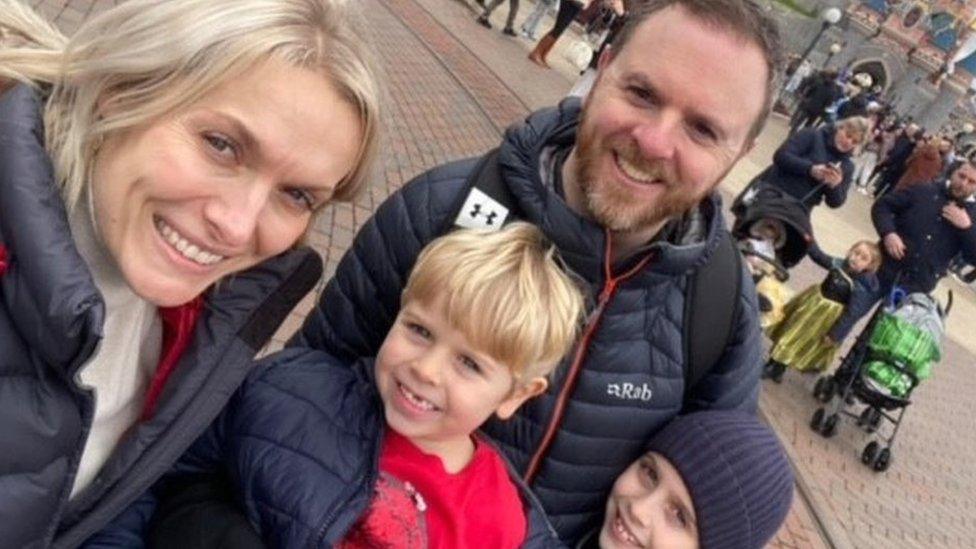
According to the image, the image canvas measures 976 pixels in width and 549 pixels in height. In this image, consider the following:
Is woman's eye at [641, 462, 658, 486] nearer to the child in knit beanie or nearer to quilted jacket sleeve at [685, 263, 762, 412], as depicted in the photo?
the child in knit beanie

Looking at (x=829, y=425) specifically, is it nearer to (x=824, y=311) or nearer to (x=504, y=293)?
(x=824, y=311)

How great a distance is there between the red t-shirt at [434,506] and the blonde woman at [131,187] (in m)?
0.43

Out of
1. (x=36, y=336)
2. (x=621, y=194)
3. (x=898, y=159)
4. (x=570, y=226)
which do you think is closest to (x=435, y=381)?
(x=570, y=226)

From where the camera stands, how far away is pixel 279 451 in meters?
1.66

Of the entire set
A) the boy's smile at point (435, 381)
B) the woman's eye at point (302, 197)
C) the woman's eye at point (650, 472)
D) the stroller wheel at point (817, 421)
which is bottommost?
the stroller wheel at point (817, 421)

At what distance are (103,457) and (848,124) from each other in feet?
23.2

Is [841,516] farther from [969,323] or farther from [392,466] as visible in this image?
[969,323]

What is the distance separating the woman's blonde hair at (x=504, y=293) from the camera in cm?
178

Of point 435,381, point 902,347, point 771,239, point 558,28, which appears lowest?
point 558,28

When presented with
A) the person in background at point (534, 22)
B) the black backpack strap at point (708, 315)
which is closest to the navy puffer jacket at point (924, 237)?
the black backpack strap at point (708, 315)

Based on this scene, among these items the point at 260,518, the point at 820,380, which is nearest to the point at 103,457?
the point at 260,518

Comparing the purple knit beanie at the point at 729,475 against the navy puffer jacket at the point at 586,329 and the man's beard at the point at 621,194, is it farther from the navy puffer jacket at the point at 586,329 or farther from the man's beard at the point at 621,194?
the man's beard at the point at 621,194

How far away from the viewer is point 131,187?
129cm

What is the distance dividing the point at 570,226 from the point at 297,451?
77cm
